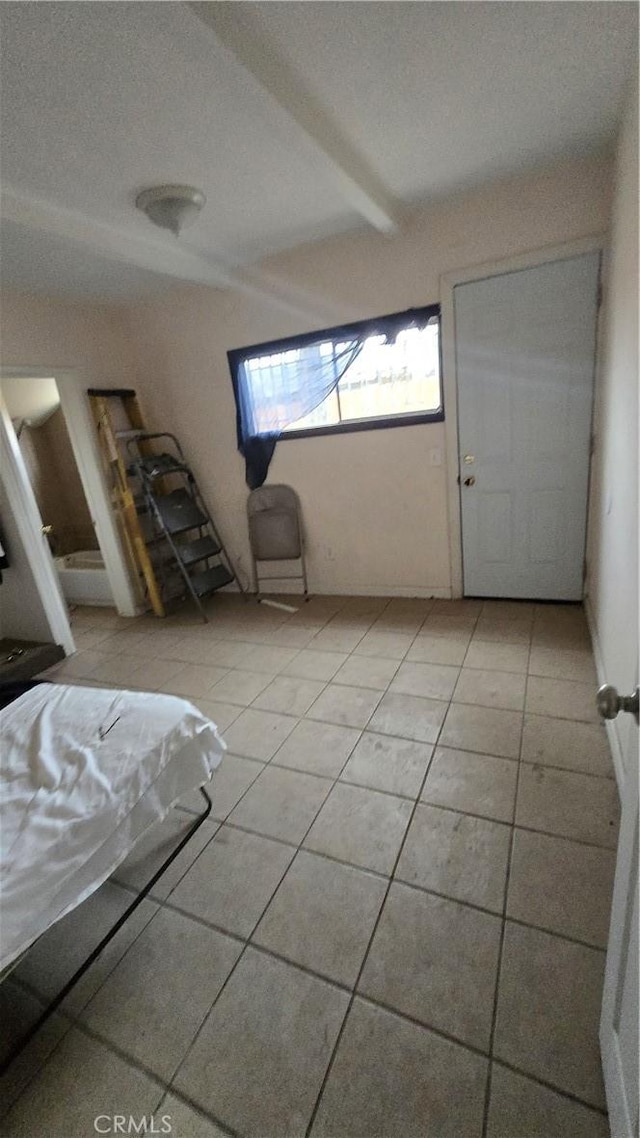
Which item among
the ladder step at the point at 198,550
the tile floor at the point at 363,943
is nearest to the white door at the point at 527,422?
the tile floor at the point at 363,943

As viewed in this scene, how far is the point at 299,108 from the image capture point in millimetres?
1647

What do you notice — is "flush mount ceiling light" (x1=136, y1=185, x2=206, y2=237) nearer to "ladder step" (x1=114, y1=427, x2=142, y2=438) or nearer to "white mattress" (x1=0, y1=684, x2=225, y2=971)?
"ladder step" (x1=114, y1=427, x2=142, y2=438)

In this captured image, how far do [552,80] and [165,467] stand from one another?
10.2 feet

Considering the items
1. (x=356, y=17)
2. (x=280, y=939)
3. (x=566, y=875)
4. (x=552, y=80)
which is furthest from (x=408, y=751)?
(x=552, y=80)

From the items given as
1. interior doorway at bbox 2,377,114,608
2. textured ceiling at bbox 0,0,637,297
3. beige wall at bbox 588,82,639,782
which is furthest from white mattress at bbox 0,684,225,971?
interior doorway at bbox 2,377,114,608

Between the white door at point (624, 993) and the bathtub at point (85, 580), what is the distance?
4.16m

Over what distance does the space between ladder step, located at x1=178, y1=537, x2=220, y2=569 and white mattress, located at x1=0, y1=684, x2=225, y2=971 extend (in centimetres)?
205

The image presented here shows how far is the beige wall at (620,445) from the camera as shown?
156cm

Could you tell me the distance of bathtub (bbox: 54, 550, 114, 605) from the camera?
422cm

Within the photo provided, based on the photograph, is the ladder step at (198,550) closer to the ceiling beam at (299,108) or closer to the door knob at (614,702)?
the ceiling beam at (299,108)

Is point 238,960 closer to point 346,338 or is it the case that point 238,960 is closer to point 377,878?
point 377,878

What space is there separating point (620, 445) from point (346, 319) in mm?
2005

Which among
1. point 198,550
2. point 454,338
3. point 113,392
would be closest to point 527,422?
point 454,338

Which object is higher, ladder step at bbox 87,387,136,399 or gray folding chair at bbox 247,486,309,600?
ladder step at bbox 87,387,136,399
